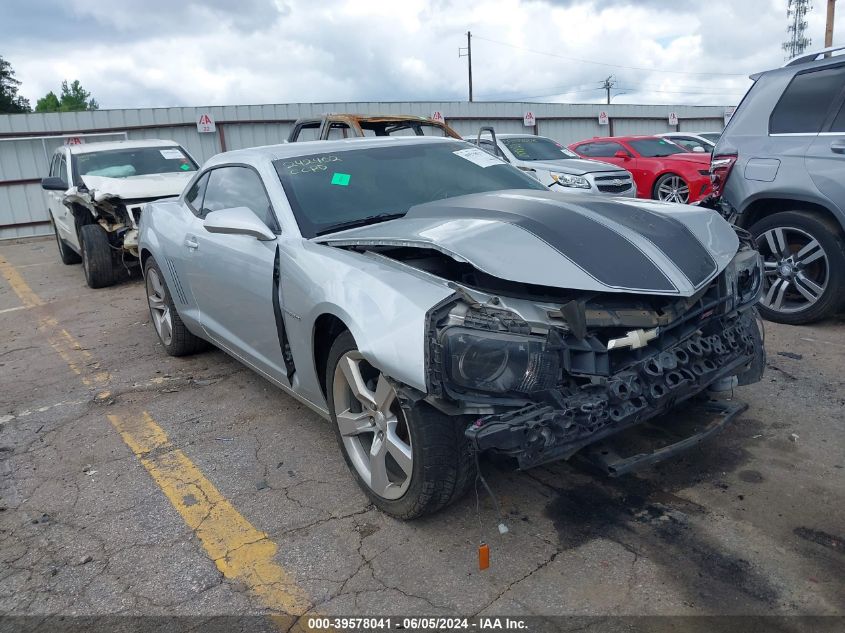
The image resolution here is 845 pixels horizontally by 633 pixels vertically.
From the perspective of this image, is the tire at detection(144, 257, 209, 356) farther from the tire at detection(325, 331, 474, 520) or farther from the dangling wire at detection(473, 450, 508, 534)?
the dangling wire at detection(473, 450, 508, 534)

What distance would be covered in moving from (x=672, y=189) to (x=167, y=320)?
8.93 metres

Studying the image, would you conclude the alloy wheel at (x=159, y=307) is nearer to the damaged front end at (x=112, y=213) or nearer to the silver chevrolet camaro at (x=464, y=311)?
the silver chevrolet camaro at (x=464, y=311)

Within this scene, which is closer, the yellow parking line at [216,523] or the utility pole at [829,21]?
the yellow parking line at [216,523]

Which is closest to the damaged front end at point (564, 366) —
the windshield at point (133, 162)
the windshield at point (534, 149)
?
the windshield at point (133, 162)

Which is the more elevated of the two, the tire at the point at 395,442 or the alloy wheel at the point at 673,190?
the alloy wheel at the point at 673,190

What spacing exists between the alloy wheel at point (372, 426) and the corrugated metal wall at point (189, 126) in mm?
15685

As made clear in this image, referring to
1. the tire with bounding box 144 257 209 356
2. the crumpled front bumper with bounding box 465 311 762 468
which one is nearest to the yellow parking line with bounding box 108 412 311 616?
the crumpled front bumper with bounding box 465 311 762 468

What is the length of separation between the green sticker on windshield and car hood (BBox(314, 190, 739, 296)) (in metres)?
0.49

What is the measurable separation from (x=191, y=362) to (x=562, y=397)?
375cm

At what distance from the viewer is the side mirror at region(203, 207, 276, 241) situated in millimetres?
3447

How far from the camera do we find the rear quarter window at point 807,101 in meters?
4.99

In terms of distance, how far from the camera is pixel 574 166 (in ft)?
35.3

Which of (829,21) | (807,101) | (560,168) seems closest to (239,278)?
(807,101)

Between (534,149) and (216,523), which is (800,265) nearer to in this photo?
(216,523)
